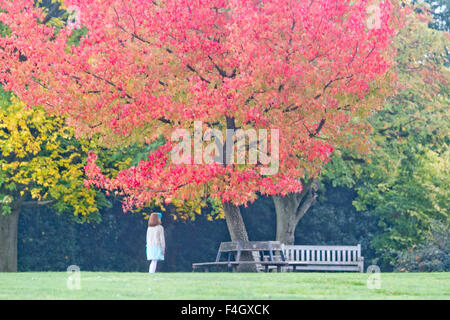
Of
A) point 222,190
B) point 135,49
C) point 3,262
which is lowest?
point 3,262

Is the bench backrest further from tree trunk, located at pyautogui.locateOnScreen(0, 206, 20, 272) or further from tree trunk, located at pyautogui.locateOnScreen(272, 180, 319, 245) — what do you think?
tree trunk, located at pyautogui.locateOnScreen(0, 206, 20, 272)

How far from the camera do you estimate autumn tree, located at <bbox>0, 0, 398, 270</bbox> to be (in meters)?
19.7

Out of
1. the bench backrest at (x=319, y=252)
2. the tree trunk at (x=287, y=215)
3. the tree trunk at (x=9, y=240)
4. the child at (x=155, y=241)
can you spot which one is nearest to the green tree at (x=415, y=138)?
the tree trunk at (x=287, y=215)

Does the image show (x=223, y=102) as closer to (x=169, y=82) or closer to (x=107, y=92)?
(x=169, y=82)

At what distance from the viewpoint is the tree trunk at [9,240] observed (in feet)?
84.0

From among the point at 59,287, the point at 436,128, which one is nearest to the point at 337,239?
the point at 436,128

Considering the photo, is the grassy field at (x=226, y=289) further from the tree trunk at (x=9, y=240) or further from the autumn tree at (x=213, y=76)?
the tree trunk at (x=9, y=240)

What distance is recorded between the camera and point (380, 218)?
32.6 m

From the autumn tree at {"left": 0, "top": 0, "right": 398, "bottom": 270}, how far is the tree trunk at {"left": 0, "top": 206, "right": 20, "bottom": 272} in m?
5.63

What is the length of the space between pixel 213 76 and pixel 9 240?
9183 millimetres

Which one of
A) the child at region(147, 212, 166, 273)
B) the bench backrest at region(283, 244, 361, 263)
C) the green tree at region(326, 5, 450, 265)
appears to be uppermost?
the green tree at region(326, 5, 450, 265)

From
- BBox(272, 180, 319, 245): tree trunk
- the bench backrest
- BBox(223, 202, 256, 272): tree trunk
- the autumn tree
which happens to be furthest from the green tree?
the autumn tree

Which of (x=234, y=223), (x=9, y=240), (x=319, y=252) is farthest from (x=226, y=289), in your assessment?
(x=9, y=240)

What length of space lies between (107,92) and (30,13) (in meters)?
3.39
